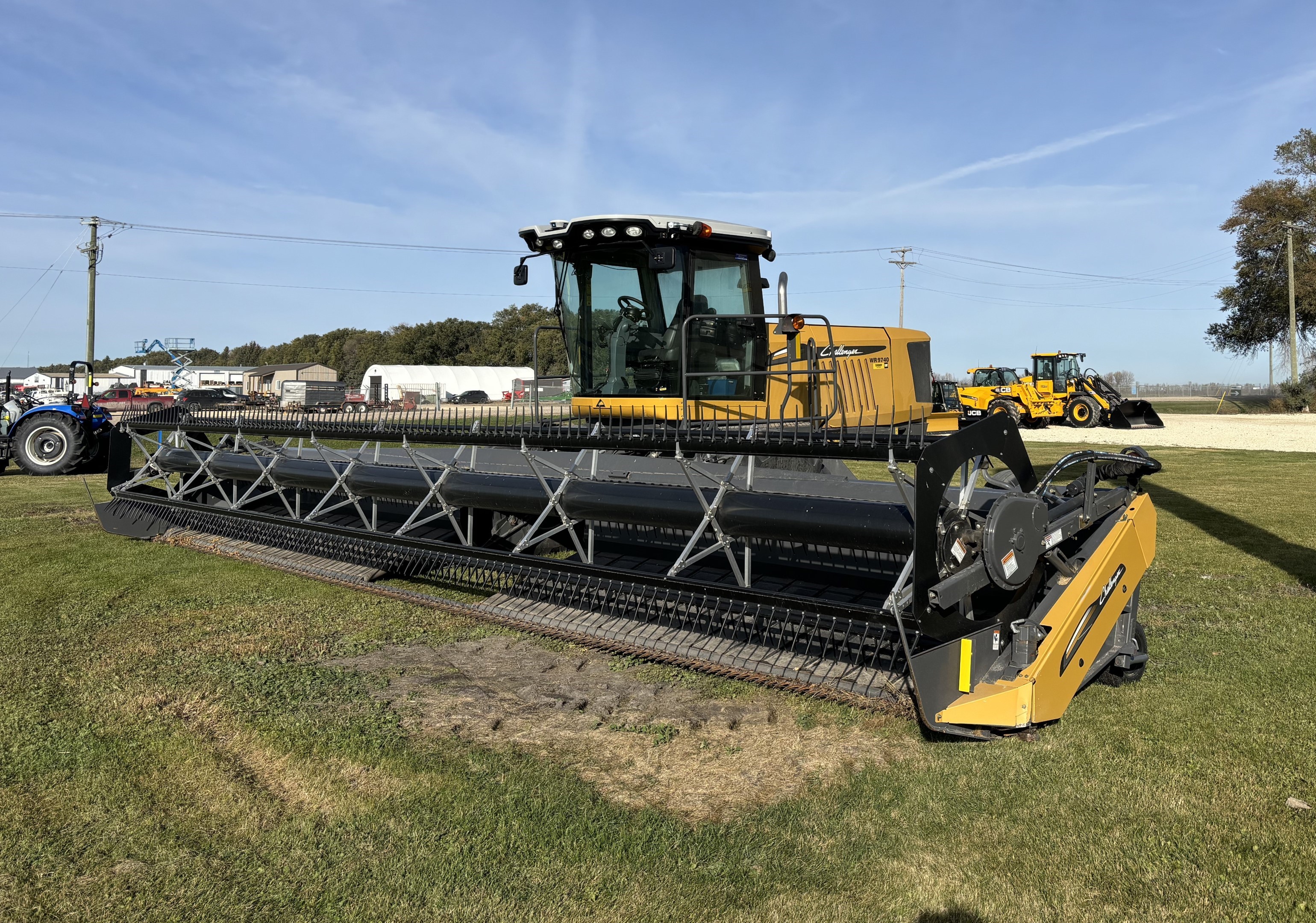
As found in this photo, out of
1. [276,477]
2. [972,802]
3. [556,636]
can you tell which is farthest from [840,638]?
[276,477]

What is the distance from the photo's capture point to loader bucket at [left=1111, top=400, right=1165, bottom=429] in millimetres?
25578

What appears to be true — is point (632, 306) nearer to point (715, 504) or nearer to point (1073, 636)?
point (715, 504)

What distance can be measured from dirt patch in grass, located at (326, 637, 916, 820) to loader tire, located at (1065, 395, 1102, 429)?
25.8m

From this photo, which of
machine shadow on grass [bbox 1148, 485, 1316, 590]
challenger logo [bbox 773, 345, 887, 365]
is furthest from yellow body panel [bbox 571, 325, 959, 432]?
machine shadow on grass [bbox 1148, 485, 1316, 590]

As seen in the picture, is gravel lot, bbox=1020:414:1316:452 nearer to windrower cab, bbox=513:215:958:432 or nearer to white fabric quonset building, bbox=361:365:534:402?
windrower cab, bbox=513:215:958:432

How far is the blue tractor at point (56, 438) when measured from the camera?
14.3 metres

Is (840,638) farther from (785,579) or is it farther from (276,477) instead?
(276,477)

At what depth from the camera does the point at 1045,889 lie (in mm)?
2596

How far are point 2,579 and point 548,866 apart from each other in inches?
233

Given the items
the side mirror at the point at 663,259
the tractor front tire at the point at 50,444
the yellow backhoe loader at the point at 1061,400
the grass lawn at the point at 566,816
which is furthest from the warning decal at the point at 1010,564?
the yellow backhoe loader at the point at 1061,400

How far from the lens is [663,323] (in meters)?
6.47

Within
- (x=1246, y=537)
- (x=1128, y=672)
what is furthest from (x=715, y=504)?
(x=1246, y=537)

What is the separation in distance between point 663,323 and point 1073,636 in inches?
148

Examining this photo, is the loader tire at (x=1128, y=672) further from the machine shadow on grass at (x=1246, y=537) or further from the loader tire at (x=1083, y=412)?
the loader tire at (x=1083, y=412)
